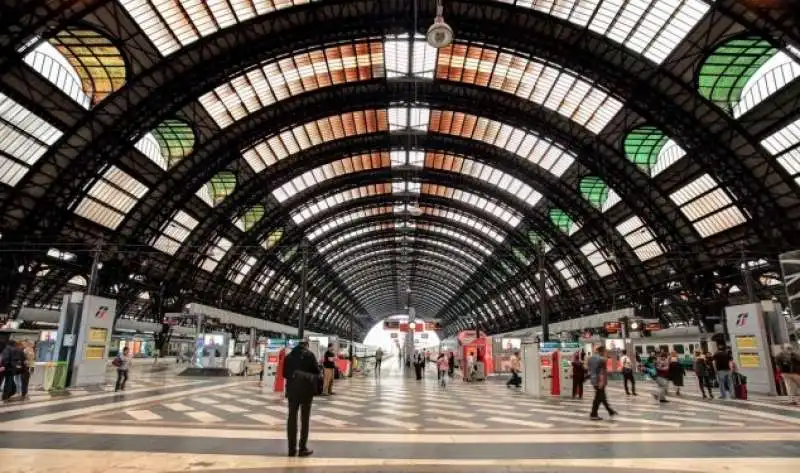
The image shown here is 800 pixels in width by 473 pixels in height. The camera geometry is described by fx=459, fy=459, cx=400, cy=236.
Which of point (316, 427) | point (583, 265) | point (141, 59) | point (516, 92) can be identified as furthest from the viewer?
point (583, 265)

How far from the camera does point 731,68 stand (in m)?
24.7

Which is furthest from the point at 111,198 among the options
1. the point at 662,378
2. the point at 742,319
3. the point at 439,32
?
the point at 742,319

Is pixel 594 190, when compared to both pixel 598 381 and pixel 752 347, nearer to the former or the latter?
pixel 752 347

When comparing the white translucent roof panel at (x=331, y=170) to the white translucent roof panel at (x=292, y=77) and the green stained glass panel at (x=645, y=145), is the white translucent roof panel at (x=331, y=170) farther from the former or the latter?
the green stained glass panel at (x=645, y=145)

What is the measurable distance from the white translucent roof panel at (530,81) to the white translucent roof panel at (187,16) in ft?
35.5

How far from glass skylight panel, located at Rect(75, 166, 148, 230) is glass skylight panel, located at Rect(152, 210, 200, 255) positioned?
4662 millimetres

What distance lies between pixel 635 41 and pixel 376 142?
21.0m

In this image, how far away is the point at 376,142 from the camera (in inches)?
1571

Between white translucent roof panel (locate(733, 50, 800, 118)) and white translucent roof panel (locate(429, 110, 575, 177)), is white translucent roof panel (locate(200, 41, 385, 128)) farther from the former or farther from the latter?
white translucent roof panel (locate(733, 50, 800, 118))

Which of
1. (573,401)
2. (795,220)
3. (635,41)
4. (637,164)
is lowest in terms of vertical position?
(573,401)

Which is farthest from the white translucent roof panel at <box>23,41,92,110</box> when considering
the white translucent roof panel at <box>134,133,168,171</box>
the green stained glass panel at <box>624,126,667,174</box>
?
the green stained glass panel at <box>624,126,667,174</box>

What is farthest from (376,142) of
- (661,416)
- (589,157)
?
(661,416)

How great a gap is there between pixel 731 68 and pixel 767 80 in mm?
1890

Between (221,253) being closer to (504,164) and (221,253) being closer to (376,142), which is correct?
(376,142)
